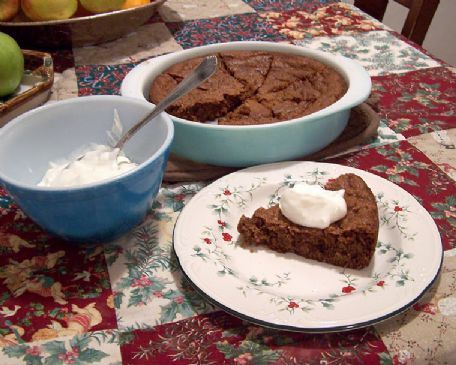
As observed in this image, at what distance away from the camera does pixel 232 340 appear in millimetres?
671

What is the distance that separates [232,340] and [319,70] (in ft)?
2.34

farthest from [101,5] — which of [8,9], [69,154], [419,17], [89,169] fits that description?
[419,17]

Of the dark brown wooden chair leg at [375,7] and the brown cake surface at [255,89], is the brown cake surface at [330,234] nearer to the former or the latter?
the brown cake surface at [255,89]

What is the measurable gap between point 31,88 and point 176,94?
431 mm

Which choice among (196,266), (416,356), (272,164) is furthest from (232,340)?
(272,164)

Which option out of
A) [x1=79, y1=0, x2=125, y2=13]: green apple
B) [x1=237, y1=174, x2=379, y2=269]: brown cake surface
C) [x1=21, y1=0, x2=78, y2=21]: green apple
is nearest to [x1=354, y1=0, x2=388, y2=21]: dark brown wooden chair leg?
[x1=79, y1=0, x2=125, y2=13]: green apple

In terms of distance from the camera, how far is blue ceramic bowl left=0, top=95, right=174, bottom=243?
0.70m

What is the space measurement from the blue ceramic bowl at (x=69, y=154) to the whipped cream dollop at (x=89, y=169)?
34mm

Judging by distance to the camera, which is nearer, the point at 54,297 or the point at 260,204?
the point at 54,297

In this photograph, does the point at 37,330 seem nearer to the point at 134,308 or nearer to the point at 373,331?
the point at 134,308

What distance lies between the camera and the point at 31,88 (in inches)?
44.9

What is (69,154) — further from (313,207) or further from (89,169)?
(313,207)

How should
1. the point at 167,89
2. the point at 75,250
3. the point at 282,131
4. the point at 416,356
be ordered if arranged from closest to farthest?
the point at 416,356 < the point at 75,250 < the point at 282,131 < the point at 167,89

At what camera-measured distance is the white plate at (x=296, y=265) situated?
2.17 feet
